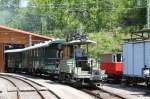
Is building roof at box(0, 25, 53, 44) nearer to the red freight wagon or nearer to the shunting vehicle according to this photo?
the red freight wagon

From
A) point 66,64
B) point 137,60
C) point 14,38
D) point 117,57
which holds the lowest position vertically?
point 66,64

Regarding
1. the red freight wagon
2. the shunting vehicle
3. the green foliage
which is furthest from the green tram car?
the green foliage

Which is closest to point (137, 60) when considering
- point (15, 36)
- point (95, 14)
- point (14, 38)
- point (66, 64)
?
point (66, 64)

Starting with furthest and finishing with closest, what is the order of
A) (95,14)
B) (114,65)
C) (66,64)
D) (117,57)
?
(95,14) < (117,57) < (114,65) < (66,64)

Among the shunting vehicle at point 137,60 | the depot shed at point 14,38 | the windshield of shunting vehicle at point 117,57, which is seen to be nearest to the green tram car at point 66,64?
the shunting vehicle at point 137,60

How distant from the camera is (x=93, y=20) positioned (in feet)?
245

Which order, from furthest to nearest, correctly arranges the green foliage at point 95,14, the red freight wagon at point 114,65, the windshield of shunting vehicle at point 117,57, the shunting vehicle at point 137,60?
the green foliage at point 95,14 < the windshield of shunting vehicle at point 117,57 < the red freight wagon at point 114,65 < the shunting vehicle at point 137,60

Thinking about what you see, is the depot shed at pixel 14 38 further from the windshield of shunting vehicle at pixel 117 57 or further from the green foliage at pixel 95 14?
the windshield of shunting vehicle at pixel 117 57

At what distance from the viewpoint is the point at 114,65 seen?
35.8m

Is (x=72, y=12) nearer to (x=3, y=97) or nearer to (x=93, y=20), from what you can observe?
(x=93, y=20)

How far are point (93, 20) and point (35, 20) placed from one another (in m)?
36.9

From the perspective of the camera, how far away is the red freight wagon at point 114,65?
35594 mm

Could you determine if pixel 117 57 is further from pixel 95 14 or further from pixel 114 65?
pixel 95 14

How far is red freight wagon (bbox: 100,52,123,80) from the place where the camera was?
35594 millimetres
